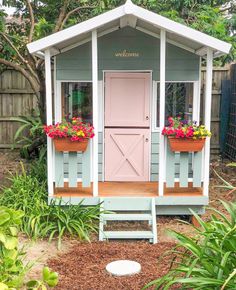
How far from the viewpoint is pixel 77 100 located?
691cm

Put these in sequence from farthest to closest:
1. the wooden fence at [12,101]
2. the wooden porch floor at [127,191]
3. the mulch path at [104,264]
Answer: the wooden fence at [12,101]
the wooden porch floor at [127,191]
the mulch path at [104,264]

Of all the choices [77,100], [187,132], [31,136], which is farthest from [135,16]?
[31,136]

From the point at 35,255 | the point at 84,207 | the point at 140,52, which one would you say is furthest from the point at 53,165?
the point at 140,52

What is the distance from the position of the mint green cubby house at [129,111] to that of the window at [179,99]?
0.05ft

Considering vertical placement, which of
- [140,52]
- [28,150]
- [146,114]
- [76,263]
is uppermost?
[140,52]

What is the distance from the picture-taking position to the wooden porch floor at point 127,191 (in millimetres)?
6067

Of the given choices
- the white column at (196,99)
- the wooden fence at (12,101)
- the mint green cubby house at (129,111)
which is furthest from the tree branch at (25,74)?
the white column at (196,99)

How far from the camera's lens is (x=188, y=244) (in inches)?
119

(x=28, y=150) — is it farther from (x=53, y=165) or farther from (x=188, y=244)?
(x=188, y=244)

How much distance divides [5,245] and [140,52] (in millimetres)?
4616

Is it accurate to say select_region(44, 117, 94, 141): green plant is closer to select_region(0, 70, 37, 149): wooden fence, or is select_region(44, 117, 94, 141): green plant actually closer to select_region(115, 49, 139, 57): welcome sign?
select_region(115, 49, 139, 57): welcome sign

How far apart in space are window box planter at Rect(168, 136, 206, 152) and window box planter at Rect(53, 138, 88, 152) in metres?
1.17

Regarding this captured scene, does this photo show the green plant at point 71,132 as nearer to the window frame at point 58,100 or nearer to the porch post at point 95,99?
the porch post at point 95,99

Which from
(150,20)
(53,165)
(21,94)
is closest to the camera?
(150,20)
